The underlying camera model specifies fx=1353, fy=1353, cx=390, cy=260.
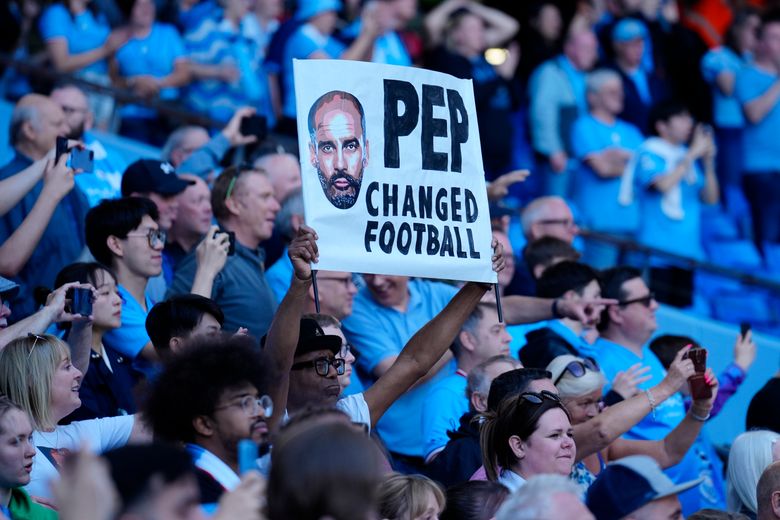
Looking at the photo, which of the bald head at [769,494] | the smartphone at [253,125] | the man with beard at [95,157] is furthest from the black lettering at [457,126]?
the smartphone at [253,125]

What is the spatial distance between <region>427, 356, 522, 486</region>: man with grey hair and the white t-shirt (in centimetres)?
145

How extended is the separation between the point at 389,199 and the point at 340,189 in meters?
0.23

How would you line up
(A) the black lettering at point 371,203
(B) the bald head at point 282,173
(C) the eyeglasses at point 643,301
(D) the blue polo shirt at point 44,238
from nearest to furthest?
→ 1. (A) the black lettering at point 371,203
2. (D) the blue polo shirt at point 44,238
3. (C) the eyeglasses at point 643,301
4. (B) the bald head at point 282,173

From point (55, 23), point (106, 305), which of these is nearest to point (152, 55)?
point (55, 23)

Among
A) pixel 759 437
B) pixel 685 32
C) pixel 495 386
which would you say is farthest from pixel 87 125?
pixel 685 32

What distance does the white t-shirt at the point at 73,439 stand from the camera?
4.81 metres

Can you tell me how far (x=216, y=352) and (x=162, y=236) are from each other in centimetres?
276

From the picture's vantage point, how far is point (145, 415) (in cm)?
383

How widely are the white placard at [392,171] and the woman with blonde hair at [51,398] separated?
987 mm

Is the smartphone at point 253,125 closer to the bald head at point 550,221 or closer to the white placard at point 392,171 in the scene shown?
the bald head at point 550,221

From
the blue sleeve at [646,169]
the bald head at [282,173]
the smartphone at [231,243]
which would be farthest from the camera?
the blue sleeve at [646,169]

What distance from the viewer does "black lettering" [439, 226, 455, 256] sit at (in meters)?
5.42

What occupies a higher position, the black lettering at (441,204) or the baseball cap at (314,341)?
the black lettering at (441,204)

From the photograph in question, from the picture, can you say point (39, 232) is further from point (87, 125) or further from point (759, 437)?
point (759, 437)
